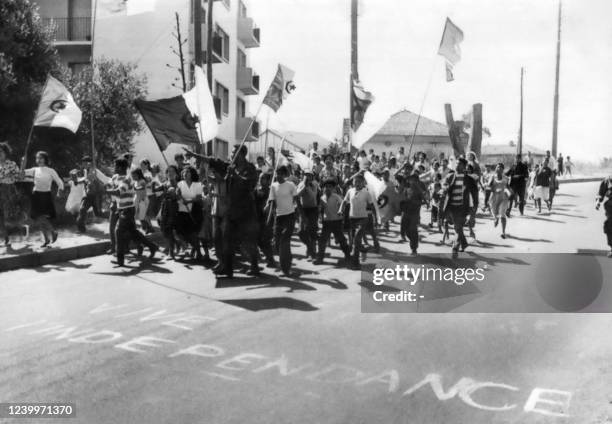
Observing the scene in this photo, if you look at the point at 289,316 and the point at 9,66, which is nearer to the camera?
the point at 289,316

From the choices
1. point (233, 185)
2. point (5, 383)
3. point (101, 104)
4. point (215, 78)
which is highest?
point (215, 78)

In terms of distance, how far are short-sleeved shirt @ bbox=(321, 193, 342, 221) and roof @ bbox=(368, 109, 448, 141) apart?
57.9 metres

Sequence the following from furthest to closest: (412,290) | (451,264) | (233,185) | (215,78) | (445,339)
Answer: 1. (215,78)
2. (451,264)
3. (233,185)
4. (412,290)
5. (445,339)

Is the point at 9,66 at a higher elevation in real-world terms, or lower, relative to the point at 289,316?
higher

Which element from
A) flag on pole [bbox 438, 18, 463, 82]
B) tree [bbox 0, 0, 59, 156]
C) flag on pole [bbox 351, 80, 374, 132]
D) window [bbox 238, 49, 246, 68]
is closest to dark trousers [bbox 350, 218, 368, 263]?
flag on pole [bbox 438, 18, 463, 82]

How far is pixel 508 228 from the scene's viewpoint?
55.2 ft

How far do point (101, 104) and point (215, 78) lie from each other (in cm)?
801

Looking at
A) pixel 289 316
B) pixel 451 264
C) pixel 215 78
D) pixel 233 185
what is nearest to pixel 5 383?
pixel 289 316

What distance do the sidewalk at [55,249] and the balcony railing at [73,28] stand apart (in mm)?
17025

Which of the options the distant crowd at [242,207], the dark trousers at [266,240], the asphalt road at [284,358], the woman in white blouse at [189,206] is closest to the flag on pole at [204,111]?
the distant crowd at [242,207]

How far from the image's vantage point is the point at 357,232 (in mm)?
10688

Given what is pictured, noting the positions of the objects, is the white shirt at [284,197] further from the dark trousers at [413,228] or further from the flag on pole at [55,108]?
the flag on pole at [55,108]

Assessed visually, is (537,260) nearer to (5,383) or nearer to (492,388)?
(492,388)

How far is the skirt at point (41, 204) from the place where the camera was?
37.0ft
